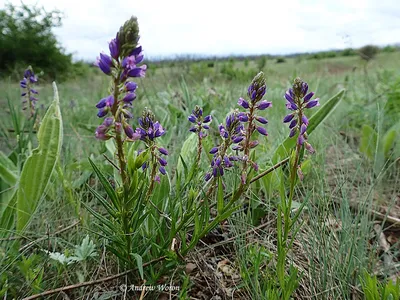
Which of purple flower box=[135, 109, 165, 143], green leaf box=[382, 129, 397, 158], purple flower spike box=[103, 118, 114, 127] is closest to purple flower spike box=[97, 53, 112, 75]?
purple flower spike box=[103, 118, 114, 127]

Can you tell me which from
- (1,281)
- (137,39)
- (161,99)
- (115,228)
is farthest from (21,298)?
(161,99)

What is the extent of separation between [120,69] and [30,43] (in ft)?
43.3

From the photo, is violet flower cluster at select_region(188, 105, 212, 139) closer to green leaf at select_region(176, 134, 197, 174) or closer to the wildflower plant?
the wildflower plant

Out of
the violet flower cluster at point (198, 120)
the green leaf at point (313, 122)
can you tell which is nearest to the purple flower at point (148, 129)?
the violet flower cluster at point (198, 120)

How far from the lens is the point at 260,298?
1.20m

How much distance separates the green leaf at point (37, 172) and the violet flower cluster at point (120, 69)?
25.6 inches

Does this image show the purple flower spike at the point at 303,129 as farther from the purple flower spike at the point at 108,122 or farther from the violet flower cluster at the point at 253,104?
the purple flower spike at the point at 108,122

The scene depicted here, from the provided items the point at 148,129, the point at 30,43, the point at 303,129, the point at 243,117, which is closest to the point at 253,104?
the point at 243,117

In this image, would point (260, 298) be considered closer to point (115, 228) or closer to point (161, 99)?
point (115, 228)

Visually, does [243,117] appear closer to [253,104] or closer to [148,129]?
[253,104]

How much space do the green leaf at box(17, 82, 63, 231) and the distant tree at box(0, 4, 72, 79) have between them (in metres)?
11.3

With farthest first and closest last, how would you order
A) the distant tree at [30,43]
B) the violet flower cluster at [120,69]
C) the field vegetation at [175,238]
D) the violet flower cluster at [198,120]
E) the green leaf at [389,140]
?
1. the distant tree at [30,43]
2. the green leaf at [389,140]
3. the violet flower cluster at [198,120]
4. the field vegetation at [175,238]
5. the violet flower cluster at [120,69]

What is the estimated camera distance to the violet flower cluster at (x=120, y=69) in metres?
0.94

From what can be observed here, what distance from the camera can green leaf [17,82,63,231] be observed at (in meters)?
1.53
